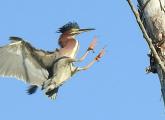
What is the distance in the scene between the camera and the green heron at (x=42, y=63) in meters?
8.72

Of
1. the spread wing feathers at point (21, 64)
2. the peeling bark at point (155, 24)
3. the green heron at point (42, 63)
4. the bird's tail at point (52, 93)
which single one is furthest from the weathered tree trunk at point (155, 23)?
the spread wing feathers at point (21, 64)

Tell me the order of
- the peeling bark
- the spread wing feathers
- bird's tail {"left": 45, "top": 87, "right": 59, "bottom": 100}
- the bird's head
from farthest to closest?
the bird's head < the spread wing feathers < bird's tail {"left": 45, "top": 87, "right": 59, "bottom": 100} < the peeling bark

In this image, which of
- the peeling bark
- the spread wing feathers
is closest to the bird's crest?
the spread wing feathers

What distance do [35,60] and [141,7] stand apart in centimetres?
383

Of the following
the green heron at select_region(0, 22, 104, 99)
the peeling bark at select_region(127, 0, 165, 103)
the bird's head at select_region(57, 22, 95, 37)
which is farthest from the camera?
the bird's head at select_region(57, 22, 95, 37)

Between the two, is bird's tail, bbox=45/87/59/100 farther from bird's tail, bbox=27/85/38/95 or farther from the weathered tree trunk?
the weathered tree trunk

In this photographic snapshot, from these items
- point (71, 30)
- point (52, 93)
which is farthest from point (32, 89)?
point (71, 30)

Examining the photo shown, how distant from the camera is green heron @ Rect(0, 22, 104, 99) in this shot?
8719mm

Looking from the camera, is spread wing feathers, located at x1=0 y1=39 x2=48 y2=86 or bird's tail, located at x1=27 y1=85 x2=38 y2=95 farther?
spread wing feathers, located at x1=0 y1=39 x2=48 y2=86

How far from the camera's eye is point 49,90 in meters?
8.58

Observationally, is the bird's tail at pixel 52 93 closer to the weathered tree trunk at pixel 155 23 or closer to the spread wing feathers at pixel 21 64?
the spread wing feathers at pixel 21 64

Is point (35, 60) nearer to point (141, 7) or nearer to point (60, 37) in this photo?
point (60, 37)

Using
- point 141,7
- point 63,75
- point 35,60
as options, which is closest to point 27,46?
point 35,60

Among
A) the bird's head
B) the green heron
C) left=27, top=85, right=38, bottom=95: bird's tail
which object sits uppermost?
the bird's head
